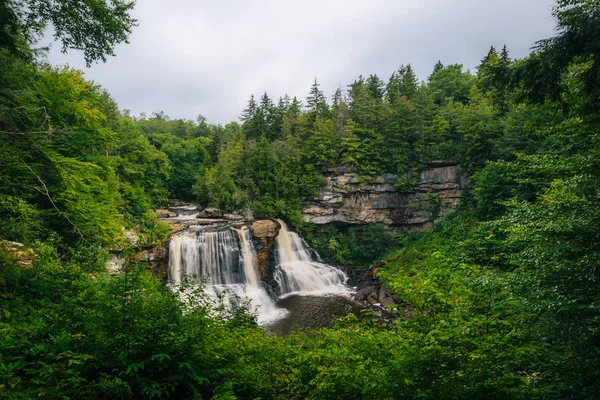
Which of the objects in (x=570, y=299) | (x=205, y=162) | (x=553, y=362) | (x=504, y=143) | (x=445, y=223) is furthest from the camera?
(x=205, y=162)

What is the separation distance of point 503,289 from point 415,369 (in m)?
2.87

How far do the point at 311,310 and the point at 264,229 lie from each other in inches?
288

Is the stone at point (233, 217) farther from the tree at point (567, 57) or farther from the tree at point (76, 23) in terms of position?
the tree at point (567, 57)

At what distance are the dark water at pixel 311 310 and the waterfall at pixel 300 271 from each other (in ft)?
3.65

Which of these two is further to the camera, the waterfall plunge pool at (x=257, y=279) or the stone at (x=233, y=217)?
the stone at (x=233, y=217)

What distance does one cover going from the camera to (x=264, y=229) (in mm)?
22422

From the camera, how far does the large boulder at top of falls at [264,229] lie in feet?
72.2

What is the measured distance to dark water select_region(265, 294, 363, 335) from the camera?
15.7 metres

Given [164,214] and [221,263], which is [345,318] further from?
[164,214]

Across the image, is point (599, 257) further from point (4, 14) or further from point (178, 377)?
point (4, 14)

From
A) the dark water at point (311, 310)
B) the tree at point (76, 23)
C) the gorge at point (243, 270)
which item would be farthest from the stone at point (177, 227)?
the tree at point (76, 23)

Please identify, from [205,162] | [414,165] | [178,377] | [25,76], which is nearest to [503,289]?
[178,377]

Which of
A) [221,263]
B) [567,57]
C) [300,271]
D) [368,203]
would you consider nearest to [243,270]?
[221,263]

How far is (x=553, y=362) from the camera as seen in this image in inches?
173
